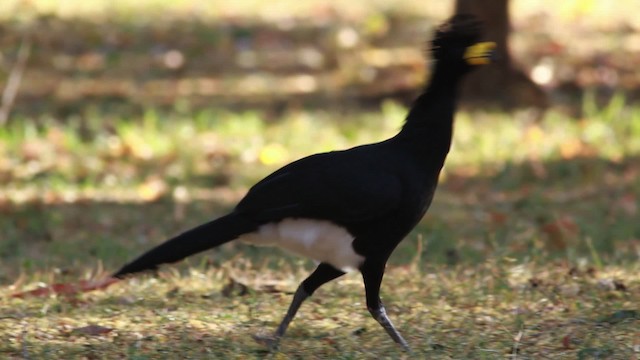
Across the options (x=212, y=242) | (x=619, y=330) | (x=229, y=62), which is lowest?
(x=619, y=330)

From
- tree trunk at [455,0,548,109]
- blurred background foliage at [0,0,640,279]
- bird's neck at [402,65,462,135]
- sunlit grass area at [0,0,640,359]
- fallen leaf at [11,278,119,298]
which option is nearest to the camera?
bird's neck at [402,65,462,135]

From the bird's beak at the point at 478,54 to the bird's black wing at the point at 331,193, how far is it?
59cm

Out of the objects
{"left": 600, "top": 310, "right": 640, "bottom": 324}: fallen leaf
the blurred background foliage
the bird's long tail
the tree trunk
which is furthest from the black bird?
the tree trunk

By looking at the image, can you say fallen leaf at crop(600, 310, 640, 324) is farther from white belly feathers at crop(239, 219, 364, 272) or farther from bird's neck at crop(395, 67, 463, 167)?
white belly feathers at crop(239, 219, 364, 272)

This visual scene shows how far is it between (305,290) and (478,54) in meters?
1.19

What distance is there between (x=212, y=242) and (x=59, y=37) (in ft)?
29.0

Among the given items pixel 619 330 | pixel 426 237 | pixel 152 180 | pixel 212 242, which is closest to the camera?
pixel 212 242

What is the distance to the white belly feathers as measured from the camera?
467cm

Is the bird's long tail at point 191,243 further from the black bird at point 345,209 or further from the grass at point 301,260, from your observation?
the grass at point 301,260

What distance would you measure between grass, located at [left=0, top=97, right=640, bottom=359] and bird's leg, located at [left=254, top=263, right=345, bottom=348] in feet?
0.27

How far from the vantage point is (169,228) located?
801 cm

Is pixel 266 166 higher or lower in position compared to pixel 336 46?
lower

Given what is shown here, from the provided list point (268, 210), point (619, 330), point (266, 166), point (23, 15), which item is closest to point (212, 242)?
point (268, 210)

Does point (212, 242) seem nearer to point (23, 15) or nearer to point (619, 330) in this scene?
point (619, 330)
